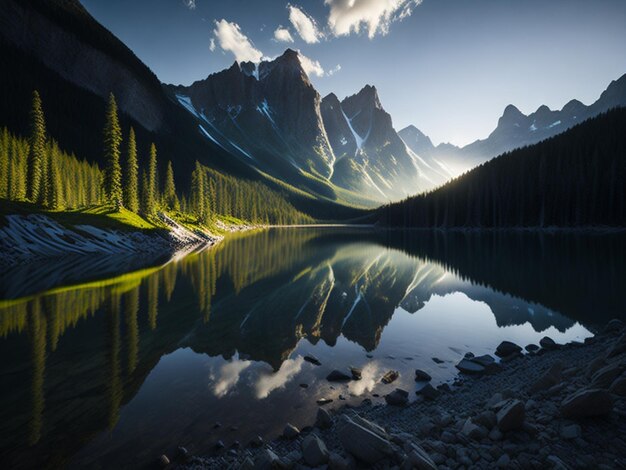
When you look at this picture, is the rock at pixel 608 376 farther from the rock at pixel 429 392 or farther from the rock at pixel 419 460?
the rock at pixel 419 460

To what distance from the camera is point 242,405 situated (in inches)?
413

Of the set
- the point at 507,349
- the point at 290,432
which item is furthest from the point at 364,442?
the point at 507,349

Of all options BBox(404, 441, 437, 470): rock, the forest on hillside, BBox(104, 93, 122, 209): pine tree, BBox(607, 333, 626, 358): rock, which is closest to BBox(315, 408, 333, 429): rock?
BBox(404, 441, 437, 470): rock

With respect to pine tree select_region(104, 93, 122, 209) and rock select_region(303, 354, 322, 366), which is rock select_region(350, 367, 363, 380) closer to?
rock select_region(303, 354, 322, 366)

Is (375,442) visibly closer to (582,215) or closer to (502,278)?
(502,278)

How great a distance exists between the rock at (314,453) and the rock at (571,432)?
534 centimetres

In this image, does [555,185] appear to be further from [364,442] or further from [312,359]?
[364,442]

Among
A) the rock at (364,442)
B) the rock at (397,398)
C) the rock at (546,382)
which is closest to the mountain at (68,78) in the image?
A: the rock at (397,398)

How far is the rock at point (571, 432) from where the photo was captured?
6293 mm

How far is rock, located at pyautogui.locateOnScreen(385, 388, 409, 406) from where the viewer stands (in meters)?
10.6

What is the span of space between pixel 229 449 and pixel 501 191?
426 feet

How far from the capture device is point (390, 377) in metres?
12.6

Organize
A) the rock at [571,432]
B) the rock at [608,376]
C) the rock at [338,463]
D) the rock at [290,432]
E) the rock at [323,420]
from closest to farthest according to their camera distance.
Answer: the rock at [571,432], the rock at [338,463], the rock at [608,376], the rock at [290,432], the rock at [323,420]

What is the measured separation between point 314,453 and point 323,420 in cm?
248
